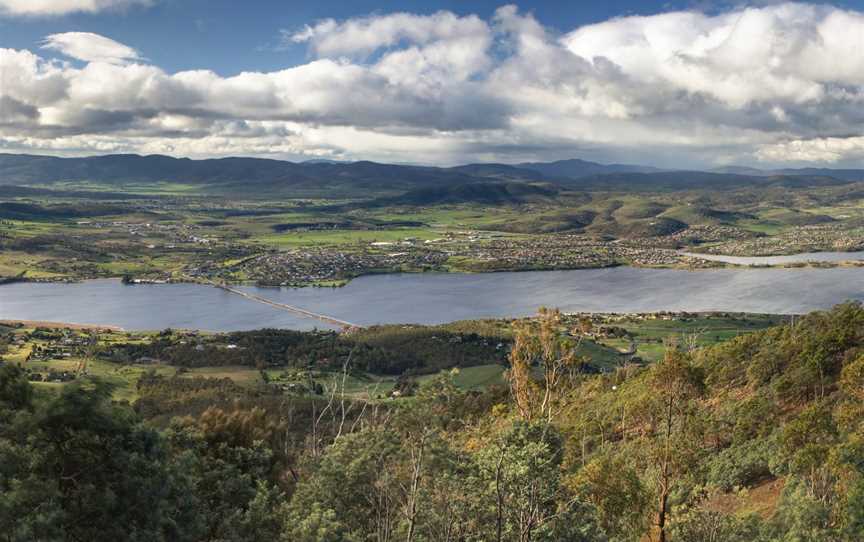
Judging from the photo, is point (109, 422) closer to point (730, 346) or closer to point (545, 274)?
point (730, 346)

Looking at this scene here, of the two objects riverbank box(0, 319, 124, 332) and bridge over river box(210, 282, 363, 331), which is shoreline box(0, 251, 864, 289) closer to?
bridge over river box(210, 282, 363, 331)

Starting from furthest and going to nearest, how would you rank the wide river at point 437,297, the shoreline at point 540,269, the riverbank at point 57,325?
the shoreline at point 540,269, the wide river at point 437,297, the riverbank at point 57,325

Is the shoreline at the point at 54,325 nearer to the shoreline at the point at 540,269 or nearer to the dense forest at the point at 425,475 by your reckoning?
the shoreline at the point at 540,269

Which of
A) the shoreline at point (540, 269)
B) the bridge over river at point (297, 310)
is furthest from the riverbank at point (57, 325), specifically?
the shoreline at point (540, 269)

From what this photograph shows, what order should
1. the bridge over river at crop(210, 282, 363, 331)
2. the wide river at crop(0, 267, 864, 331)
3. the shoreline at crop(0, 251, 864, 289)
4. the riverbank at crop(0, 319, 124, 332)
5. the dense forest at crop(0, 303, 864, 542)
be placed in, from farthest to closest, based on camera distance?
the shoreline at crop(0, 251, 864, 289) < the wide river at crop(0, 267, 864, 331) < the bridge over river at crop(210, 282, 363, 331) < the riverbank at crop(0, 319, 124, 332) < the dense forest at crop(0, 303, 864, 542)

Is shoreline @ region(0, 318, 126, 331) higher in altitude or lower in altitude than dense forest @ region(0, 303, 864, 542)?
lower

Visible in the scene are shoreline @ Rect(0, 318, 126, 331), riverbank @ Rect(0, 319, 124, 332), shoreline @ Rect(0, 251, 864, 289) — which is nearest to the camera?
riverbank @ Rect(0, 319, 124, 332)

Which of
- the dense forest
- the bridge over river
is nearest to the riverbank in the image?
the bridge over river
